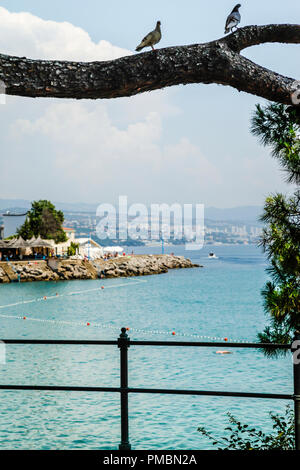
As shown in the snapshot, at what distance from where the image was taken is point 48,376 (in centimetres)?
1698

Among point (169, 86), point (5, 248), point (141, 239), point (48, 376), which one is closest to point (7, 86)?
point (169, 86)

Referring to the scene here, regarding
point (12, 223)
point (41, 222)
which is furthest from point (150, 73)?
point (12, 223)

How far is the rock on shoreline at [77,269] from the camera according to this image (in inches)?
2308

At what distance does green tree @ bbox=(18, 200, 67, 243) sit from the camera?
7069cm

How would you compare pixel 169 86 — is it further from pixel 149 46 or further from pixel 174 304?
pixel 174 304

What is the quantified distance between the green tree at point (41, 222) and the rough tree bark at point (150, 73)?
224 ft

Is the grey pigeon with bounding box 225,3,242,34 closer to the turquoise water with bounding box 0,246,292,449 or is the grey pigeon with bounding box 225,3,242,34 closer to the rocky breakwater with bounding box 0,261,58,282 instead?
the turquoise water with bounding box 0,246,292,449

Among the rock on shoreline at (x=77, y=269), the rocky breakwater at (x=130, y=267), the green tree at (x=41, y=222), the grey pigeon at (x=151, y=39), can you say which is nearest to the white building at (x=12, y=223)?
the green tree at (x=41, y=222)

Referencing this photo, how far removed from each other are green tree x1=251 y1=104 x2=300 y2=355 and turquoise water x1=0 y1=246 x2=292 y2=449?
522 cm

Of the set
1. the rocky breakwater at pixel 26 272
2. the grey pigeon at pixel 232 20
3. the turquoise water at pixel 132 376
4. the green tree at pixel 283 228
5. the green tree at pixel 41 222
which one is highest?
the green tree at pixel 41 222

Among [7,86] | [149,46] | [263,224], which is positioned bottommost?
[263,224]

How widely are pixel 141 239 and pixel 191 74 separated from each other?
168665 millimetres

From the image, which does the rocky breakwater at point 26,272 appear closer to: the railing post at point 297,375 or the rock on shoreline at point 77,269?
the rock on shoreline at point 77,269

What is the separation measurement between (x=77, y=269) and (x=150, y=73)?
6056 cm
